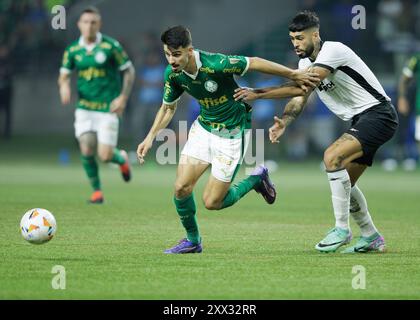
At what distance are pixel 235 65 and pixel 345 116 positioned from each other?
136cm

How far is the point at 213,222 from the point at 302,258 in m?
3.66

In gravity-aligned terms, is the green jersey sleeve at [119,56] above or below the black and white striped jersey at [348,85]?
above

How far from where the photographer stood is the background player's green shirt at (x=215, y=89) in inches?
403

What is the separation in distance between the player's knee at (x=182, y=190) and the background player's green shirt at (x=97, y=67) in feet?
20.0

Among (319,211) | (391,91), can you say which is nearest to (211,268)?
(319,211)

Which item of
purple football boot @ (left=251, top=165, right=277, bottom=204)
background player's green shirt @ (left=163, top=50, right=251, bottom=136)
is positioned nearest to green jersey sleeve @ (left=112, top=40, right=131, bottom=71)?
purple football boot @ (left=251, top=165, right=277, bottom=204)

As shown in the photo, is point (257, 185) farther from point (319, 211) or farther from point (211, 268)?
point (319, 211)

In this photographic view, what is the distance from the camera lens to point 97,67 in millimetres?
16172

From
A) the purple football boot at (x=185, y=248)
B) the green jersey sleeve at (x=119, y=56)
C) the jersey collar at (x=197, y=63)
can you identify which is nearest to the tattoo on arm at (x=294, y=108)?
the jersey collar at (x=197, y=63)

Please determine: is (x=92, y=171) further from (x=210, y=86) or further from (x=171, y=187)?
(x=210, y=86)

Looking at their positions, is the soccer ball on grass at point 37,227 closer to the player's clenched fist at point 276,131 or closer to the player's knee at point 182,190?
the player's knee at point 182,190

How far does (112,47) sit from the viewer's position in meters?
16.1

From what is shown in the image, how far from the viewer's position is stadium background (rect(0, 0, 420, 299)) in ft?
28.7

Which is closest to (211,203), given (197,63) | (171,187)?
(197,63)
